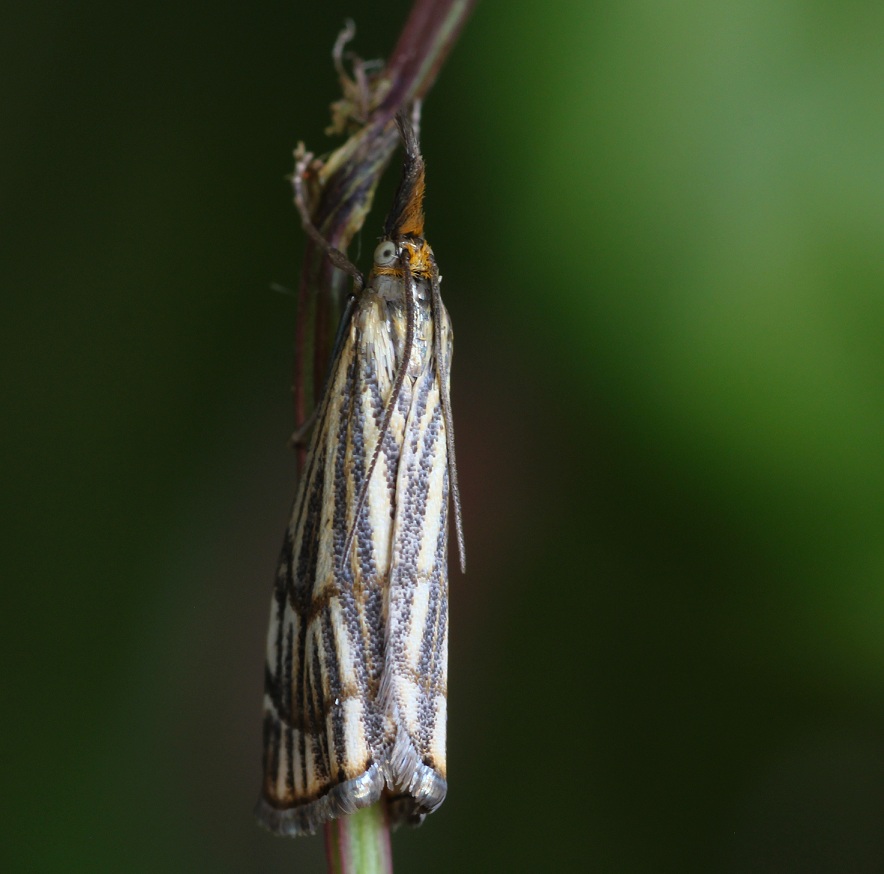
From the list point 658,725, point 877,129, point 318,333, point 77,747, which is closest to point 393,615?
point 318,333

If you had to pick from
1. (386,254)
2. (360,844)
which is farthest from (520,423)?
(360,844)

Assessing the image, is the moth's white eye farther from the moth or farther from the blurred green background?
the blurred green background

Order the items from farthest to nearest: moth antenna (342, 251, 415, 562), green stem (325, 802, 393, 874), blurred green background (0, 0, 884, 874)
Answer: blurred green background (0, 0, 884, 874), moth antenna (342, 251, 415, 562), green stem (325, 802, 393, 874)

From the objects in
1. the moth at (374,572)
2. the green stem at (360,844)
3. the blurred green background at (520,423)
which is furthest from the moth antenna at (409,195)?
the green stem at (360,844)

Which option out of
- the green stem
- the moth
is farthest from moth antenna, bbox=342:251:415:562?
the green stem

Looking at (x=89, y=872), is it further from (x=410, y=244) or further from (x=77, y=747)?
(x=410, y=244)

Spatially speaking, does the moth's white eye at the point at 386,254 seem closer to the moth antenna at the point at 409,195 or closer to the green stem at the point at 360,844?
the moth antenna at the point at 409,195

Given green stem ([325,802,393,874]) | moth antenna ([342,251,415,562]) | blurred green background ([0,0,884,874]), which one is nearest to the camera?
green stem ([325,802,393,874])
